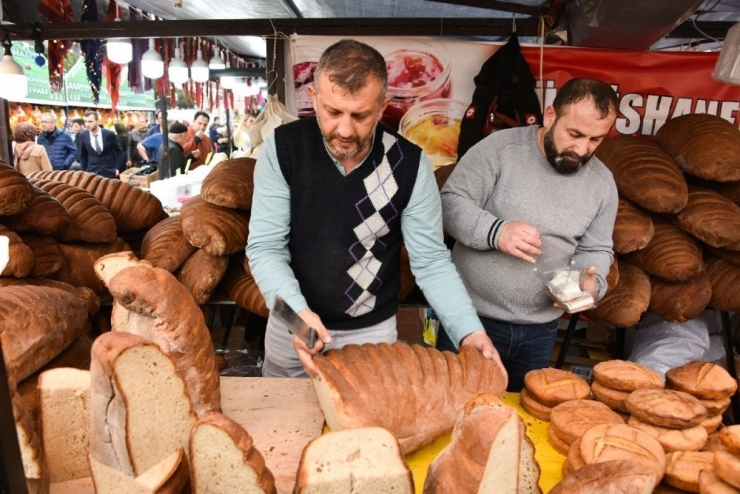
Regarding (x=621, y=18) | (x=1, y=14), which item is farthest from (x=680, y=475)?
(x=1, y=14)

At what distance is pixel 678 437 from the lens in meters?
1.48

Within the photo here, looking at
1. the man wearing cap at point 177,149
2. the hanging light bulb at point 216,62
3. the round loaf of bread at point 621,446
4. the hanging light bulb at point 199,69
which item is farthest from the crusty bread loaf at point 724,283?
the hanging light bulb at point 216,62

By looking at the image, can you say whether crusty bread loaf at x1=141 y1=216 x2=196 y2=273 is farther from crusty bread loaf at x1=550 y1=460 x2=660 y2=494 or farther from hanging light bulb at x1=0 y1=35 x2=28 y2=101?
crusty bread loaf at x1=550 y1=460 x2=660 y2=494

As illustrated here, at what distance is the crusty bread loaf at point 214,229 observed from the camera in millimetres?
3146

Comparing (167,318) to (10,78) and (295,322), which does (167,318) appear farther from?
(10,78)

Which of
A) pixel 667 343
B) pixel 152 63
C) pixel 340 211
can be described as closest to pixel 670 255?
pixel 667 343

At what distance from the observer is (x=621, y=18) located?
136 inches

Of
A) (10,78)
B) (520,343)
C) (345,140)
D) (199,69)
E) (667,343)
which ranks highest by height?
(199,69)

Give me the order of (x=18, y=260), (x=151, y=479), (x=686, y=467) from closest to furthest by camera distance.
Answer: (x=151, y=479), (x=686, y=467), (x=18, y=260)

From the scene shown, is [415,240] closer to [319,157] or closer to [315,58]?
[319,157]

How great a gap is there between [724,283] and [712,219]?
1.66 ft

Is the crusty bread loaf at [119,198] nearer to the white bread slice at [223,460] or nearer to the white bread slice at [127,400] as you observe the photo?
the white bread slice at [127,400]

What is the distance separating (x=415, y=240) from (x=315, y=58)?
2.24 metres

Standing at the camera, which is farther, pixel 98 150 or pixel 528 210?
pixel 98 150
